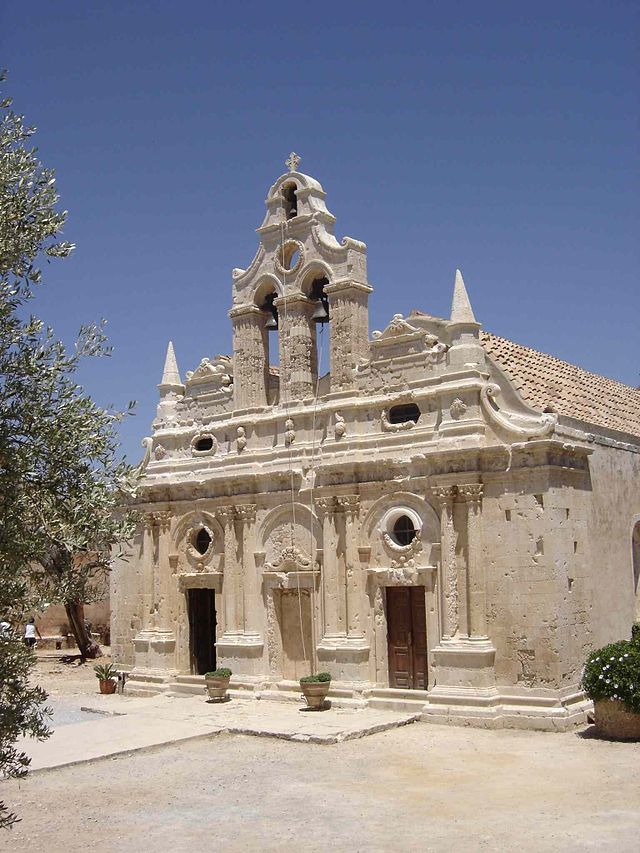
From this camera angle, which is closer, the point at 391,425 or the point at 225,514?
the point at 391,425

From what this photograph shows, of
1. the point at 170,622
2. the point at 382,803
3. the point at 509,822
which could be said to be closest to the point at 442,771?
the point at 382,803

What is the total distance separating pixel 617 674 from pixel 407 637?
4.66 metres

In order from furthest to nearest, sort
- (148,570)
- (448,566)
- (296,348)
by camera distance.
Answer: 1. (148,570)
2. (296,348)
3. (448,566)

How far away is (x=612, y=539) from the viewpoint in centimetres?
1858

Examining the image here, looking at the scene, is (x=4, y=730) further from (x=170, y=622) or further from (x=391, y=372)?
(x=170, y=622)

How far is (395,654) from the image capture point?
1858cm

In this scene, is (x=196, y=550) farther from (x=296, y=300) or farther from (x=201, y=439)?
(x=296, y=300)

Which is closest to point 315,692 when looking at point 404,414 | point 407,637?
point 407,637

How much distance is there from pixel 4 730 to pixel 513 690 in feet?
36.6

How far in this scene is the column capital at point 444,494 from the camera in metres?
17.8

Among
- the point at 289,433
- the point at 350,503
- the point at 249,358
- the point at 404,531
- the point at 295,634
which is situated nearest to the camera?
the point at 404,531

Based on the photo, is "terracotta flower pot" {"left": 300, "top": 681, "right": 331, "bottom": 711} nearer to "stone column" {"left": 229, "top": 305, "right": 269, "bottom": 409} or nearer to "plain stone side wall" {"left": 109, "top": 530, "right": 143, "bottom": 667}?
"plain stone side wall" {"left": 109, "top": 530, "right": 143, "bottom": 667}

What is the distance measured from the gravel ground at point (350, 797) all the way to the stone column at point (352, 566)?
9.90ft

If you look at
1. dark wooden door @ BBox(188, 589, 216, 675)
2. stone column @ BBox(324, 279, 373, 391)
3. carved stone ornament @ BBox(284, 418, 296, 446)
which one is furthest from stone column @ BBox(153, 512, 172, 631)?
stone column @ BBox(324, 279, 373, 391)
